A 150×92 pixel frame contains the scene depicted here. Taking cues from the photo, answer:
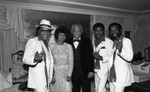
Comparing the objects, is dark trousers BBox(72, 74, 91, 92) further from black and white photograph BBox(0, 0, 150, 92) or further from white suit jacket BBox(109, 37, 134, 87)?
white suit jacket BBox(109, 37, 134, 87)

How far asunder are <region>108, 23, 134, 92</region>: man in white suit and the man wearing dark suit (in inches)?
16.4

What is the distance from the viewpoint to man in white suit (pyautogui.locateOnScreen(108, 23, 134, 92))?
1.76m

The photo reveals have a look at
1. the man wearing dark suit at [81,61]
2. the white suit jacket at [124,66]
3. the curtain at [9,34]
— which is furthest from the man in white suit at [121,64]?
the curtain at [9,34]

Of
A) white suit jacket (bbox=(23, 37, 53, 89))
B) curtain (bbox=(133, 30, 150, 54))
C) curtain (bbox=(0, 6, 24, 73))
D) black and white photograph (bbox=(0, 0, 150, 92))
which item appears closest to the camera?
white suit jacket (bbox=(23, 37, 53, 89))

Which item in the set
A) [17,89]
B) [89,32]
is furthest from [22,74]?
[89,32]

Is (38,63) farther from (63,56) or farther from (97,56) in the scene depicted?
(97,56)

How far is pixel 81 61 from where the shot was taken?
2189mm

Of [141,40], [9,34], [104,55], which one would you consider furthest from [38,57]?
[141,40]

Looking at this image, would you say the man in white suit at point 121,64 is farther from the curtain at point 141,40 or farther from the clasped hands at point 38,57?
the curtain at point 141,40

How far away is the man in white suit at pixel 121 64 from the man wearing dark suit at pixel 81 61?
42cm

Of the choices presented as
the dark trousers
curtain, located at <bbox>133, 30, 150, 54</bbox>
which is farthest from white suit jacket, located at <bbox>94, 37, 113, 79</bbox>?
curtain, located at <bbox>133, 30, 150, 54</bbox>

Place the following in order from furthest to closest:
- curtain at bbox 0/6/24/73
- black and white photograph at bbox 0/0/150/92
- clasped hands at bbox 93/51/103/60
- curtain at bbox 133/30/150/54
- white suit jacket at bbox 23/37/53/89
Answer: curtain at bbox 133/30/150/54 < curtain at bbox 0/6/24/73 < clasped hands at bbox 93/51/103/60 < black and white photograph at bbox 0/0/150/92 < white suit jacket at bbox 23/37/53/89

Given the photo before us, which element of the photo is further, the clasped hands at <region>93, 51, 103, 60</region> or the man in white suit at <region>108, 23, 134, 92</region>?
the clasped hands at <region>93, 51, 103, 60</region>

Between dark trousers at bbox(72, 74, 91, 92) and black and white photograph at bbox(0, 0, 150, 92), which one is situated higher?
black and white photograph at bbox(0, 0, 150, 92)
